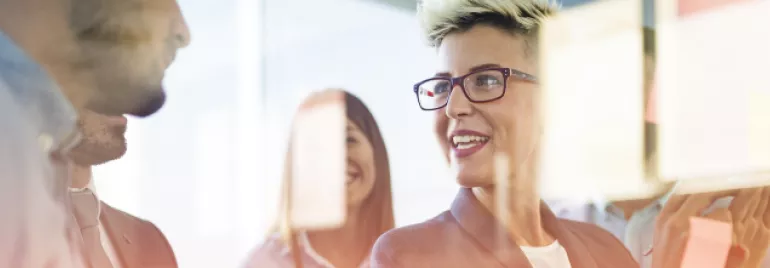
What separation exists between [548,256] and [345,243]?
51 centimetres

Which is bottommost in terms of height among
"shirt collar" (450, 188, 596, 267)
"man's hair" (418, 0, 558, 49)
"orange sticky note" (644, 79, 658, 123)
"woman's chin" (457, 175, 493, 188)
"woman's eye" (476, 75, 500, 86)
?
"shirt collar" (450, 188, 596, 267)

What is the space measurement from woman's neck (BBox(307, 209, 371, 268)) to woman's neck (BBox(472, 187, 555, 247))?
0.28 m

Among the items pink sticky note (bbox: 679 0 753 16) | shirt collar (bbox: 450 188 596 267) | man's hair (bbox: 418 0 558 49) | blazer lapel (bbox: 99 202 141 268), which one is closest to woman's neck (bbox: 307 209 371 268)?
shirt collar (bbox: 450 188 596 267)

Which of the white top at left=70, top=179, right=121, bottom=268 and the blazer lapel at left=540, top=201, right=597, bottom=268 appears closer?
the white top at left=70, top=179, right=121, bottom=268

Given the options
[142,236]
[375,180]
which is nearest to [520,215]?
[375,180]

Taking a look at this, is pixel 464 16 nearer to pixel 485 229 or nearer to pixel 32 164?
pixel 485 229

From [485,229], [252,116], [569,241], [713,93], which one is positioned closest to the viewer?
[252,116]

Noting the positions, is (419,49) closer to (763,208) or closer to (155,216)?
(155,216)

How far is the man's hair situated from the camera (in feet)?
5.08

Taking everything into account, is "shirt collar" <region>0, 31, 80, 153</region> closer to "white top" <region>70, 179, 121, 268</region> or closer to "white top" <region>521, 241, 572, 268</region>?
"white top" <region>70, 179, 121, 268</region>

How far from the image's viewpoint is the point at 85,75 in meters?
1.23

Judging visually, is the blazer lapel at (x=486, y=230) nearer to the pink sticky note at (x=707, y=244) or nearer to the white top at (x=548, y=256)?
the white top at (x=548, y=256)

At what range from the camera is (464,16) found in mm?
1558

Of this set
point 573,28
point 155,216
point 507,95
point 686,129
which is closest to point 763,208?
point 686,129
